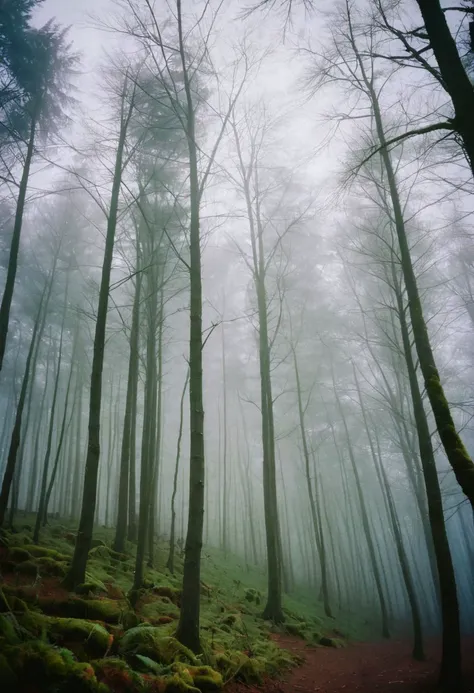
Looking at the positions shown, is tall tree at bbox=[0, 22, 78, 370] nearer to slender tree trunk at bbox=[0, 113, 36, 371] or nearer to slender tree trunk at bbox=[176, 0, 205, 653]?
slender tree trunk at bbox=[0, 113, 36, 371]

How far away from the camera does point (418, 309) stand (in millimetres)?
5188

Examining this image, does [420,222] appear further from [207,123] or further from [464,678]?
[464,678]

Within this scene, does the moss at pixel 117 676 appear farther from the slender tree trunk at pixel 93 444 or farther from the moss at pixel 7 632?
the slender tree trunk at pixel 93 444

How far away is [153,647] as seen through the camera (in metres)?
3.35

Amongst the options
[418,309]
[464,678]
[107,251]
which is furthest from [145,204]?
[464,678]

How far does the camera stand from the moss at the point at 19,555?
15.8 ft

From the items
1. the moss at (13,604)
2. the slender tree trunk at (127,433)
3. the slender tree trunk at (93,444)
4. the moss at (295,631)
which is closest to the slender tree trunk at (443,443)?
the moss at (295,631)

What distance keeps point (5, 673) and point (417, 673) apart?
6.38m

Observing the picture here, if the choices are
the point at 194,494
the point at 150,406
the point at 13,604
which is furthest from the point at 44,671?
the point at 150,406

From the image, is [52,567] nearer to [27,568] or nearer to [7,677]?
[27,568]

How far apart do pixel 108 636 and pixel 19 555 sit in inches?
104

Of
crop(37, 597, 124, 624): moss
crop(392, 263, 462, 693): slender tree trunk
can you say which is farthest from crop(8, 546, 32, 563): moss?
crop(392, 263, 462, 693): slender tree trunk

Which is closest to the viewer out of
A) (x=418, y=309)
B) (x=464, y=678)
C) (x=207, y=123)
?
(x=464, y=678)

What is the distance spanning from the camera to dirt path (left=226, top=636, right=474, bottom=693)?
13.9 feet
